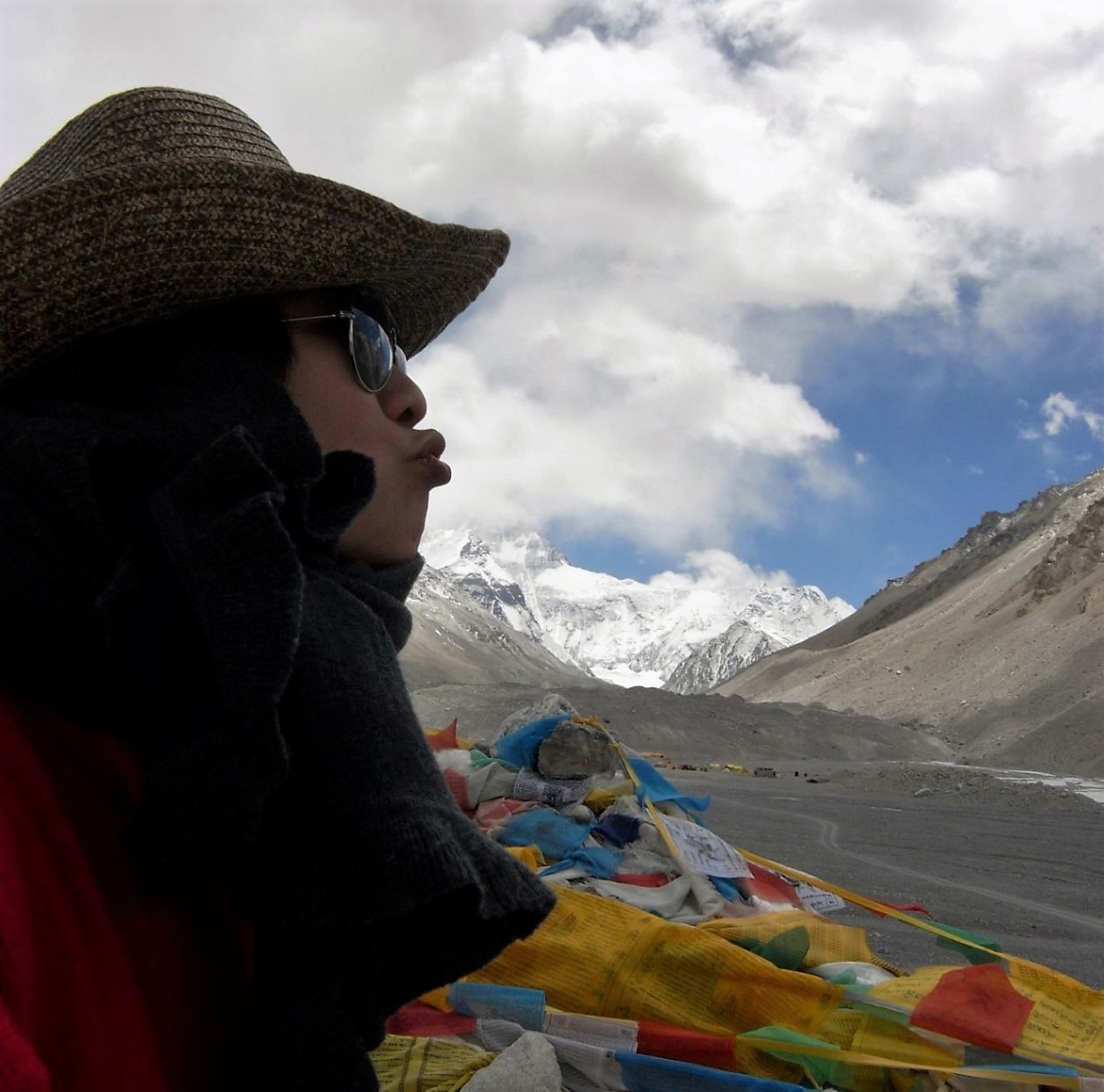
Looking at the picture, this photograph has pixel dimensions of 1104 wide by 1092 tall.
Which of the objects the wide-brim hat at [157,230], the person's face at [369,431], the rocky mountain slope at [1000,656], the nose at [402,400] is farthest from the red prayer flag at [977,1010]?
the rocky mountain slope at [1000,656]

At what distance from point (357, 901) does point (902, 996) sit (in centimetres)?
192

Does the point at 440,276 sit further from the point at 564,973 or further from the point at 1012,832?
the point at 1012,832

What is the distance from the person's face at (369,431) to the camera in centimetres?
137

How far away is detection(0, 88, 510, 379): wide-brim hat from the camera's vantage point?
1205 millimetres

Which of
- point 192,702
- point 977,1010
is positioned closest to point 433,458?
point 192,702

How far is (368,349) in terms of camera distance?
1457 mm

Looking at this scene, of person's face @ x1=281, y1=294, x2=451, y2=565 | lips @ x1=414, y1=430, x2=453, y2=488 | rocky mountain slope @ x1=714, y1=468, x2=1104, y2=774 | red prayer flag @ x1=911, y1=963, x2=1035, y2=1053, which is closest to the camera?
person's face @ x1=281, y1=294, x2=451, y2=565

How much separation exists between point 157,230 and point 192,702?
604 mm

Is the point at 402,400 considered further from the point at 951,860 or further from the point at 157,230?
the point at 951,860

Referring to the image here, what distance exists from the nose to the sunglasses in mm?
18

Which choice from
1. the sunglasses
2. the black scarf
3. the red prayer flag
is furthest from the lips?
the red prayer flag

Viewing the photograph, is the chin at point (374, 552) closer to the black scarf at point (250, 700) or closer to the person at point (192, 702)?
the person at point (192, 702)

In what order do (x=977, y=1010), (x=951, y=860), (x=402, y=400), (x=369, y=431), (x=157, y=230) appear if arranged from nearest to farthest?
(x=157, y=230) < (x=369, y=431) < (x=402, y=400) < (x=977, y=1010) < (x=951, y=860)

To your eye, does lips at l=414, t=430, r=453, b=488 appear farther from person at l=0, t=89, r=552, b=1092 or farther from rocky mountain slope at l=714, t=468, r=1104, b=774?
rocky mountain slope at l=714, t=468, r=1104, b=774
